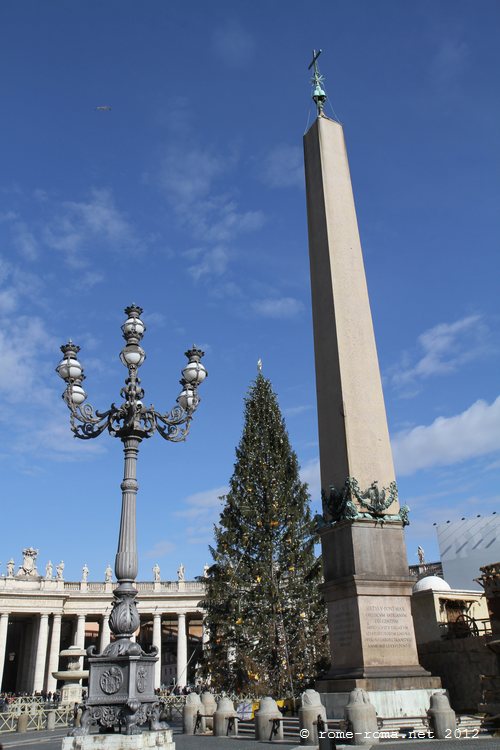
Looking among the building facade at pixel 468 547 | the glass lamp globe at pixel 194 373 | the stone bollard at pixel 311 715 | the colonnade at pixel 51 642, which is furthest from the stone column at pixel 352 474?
the colonnade at pixel 51 642

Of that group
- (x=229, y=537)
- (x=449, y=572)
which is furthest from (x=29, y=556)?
(x=229, y=537)

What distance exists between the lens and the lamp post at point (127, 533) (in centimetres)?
1001

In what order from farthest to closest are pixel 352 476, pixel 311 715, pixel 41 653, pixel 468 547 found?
1. pixel 41 653
2. pixel 468 547
3. pixel 352 476
4. pixel 311 715

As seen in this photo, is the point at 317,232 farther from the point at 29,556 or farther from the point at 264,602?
the point at 29,556

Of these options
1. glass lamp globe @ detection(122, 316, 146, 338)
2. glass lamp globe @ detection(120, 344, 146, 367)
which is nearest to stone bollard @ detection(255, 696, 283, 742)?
glass lamp globe @ detection(120, 344, 146, 367)

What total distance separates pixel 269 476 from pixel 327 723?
21.9 metres

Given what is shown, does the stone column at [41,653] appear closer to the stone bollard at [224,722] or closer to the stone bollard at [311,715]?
the stone bollard at [224,722]

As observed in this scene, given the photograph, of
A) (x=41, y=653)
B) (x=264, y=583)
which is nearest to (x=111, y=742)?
(x=264, y=583)

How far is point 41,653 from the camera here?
70625 millimetres

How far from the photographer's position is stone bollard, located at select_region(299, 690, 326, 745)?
1231cm

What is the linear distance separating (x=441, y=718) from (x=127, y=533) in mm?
6019

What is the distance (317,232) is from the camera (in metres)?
16.6

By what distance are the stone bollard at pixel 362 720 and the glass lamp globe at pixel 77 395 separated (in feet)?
23.7

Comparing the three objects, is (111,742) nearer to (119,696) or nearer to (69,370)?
(119,696)
